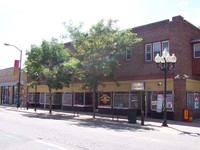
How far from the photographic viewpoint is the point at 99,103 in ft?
105

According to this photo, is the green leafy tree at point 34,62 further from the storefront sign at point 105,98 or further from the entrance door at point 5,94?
the entrance door at point 5,94

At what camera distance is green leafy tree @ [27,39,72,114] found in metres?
30.9

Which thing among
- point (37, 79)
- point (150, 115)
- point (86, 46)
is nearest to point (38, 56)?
point (37, 79)

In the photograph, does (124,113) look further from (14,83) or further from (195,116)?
(14,83)

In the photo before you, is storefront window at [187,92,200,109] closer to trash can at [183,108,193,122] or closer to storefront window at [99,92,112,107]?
trash can at [183,108,193,122]

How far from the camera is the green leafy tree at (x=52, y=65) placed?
30.9 meters

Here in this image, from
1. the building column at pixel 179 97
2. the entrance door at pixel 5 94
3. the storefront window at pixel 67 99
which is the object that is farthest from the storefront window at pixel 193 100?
the entrance door at pixel 5 94

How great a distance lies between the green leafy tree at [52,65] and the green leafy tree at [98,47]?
16.2 feet

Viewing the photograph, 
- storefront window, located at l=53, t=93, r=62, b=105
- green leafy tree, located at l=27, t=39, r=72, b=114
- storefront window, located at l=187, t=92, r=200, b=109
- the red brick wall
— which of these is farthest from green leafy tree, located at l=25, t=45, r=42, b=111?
storefront window, located at l=187, t=92, r=200, b=109

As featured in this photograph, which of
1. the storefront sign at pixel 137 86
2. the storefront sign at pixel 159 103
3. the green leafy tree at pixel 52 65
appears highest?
the green leafy tree at pixel 52 65

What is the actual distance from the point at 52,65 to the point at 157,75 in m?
11.8

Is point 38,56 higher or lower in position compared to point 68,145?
higher

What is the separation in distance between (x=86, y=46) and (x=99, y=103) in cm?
846

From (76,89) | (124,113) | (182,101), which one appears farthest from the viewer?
(76,89)
